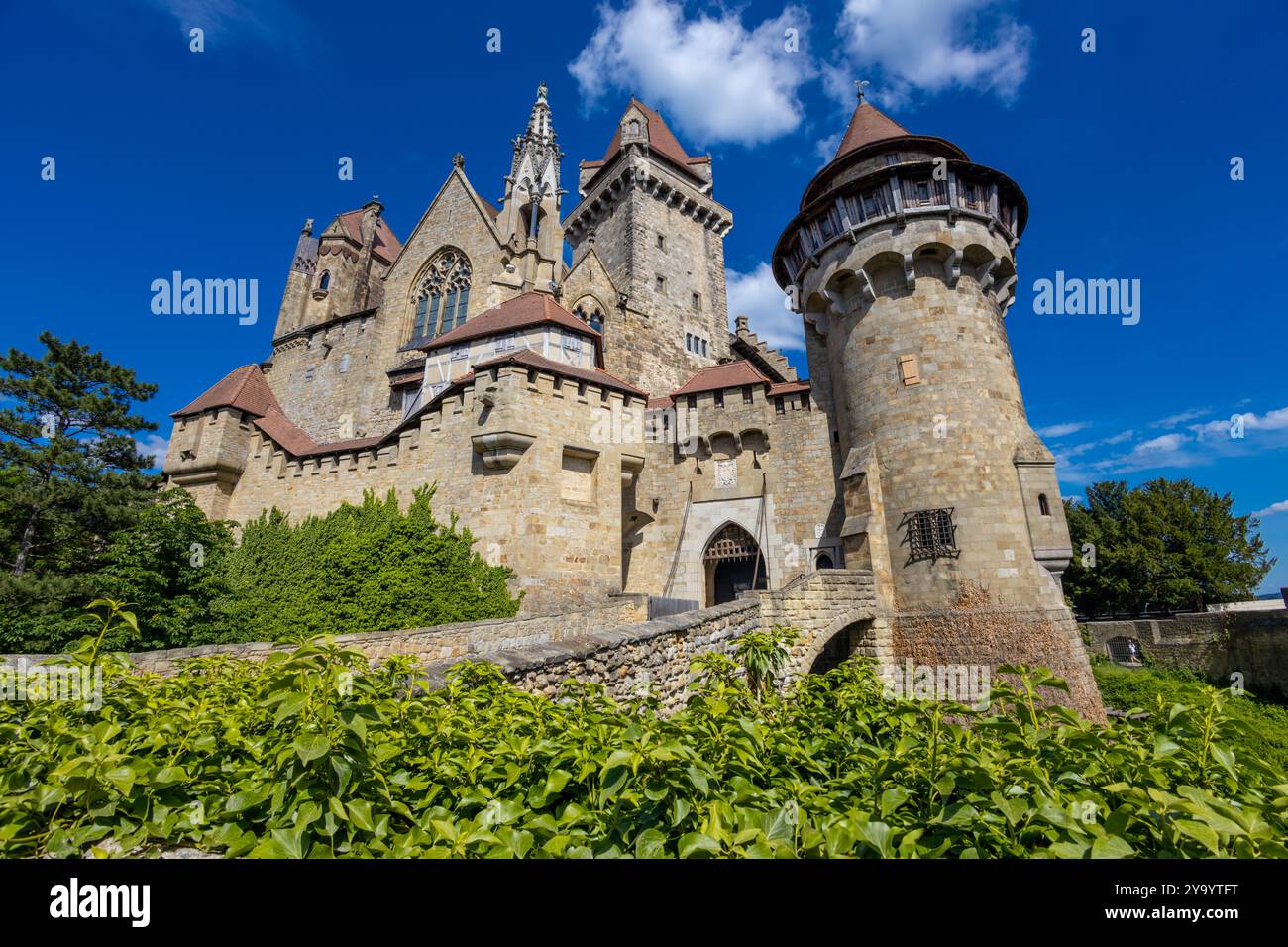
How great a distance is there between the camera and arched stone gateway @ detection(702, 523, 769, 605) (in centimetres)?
1927

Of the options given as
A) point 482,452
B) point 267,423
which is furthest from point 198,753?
point 267,423

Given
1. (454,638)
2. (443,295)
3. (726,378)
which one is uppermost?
(443,295)

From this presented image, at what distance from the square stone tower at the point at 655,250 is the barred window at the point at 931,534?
586 inches

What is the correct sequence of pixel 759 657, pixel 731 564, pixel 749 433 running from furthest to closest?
pixel 731 564 < pixel 749 433 < pixel 759 657

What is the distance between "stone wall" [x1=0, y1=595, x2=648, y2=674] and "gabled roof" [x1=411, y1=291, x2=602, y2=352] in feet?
35.0

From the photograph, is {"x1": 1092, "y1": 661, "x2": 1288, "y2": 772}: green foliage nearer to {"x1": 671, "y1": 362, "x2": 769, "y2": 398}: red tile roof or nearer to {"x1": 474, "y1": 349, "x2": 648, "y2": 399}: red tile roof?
{"x1": 671, "y1": 362, "x2": 769, "y2": 398}: red tile roof

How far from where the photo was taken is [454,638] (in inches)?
431

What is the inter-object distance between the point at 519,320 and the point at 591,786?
19.4 meters

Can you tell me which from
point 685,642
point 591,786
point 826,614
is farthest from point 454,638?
point 591,786

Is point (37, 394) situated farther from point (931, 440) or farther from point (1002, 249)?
point (1002, 249)

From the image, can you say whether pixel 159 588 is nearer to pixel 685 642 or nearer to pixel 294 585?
pixel 294 585
